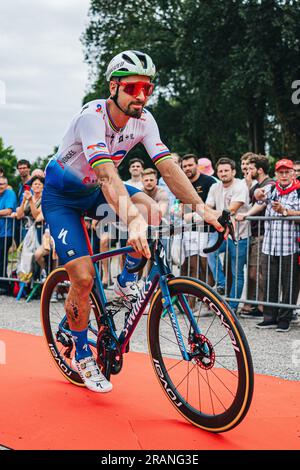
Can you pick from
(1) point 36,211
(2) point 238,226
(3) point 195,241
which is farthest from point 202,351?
(1) point 36,211

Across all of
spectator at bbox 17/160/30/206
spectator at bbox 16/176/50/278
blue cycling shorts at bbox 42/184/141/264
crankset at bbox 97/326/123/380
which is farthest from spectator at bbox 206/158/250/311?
crankset at bbox 97/326/123/380

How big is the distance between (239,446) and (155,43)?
33630 millimetres

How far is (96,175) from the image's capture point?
3803 millimetres

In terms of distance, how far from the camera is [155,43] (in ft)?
114

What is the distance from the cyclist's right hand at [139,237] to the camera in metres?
3.17

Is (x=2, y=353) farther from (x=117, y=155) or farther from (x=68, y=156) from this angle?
(x=117, y=155)

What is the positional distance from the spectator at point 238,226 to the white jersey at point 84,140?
4.02 m

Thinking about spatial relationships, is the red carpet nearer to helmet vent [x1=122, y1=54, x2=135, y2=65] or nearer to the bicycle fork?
the bicycle fork

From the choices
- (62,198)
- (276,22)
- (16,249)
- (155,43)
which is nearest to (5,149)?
(155,43)

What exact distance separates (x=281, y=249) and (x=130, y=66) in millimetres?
4279

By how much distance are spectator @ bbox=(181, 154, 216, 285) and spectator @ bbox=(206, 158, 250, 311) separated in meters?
0.14

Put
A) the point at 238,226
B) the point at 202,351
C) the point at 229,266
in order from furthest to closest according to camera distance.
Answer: the point at 229,266 → the point at 238,226 → the point at 202,351

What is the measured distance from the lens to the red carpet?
3380 mm
